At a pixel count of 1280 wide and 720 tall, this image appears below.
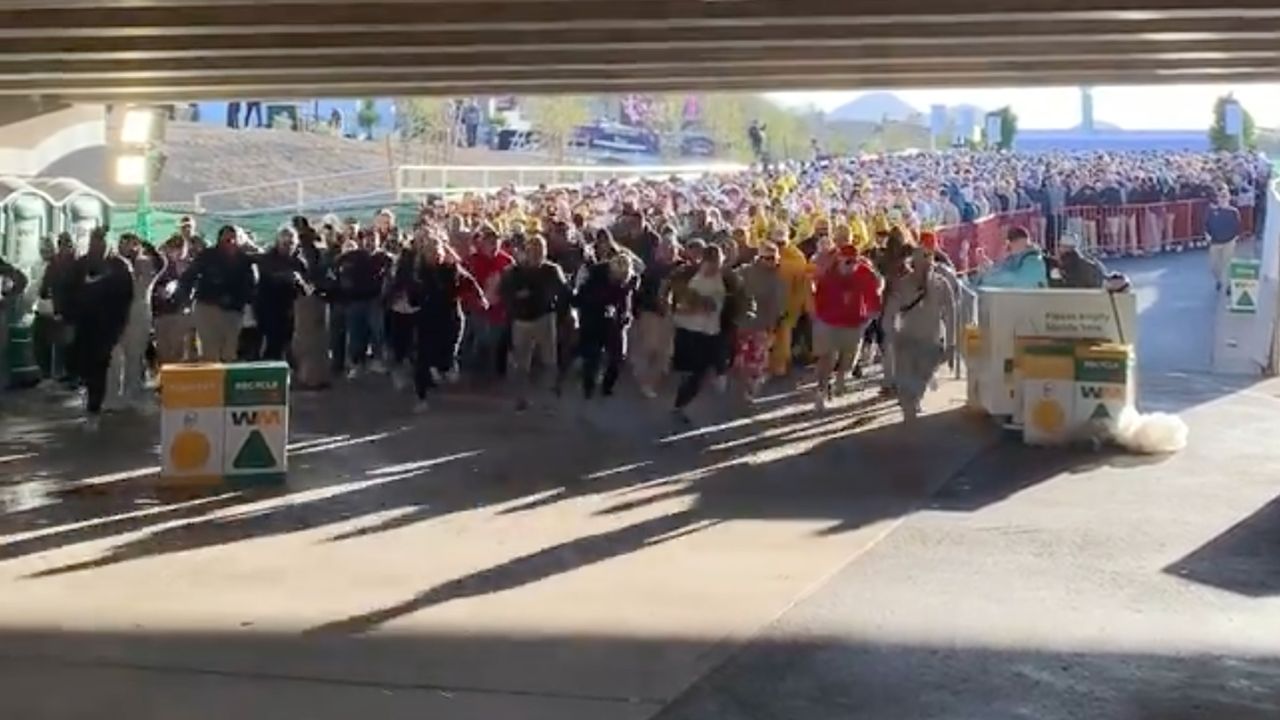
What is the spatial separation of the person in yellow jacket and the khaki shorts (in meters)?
1.26

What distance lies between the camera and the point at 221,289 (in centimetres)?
1627

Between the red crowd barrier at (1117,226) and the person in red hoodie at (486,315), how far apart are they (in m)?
12.6

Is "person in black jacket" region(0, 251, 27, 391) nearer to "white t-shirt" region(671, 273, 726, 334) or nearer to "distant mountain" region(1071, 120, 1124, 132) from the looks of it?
"white t-shirt" region(671, 273, 726, 334)

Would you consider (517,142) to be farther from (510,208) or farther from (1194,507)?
(1194,507)

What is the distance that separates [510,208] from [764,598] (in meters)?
17.5

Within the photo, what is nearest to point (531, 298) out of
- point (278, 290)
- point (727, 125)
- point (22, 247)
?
point (278, 290)

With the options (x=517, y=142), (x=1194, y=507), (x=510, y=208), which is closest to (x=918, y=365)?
(x=1194, y=507)

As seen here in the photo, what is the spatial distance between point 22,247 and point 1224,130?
41.4 metres

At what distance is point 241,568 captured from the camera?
9859mm

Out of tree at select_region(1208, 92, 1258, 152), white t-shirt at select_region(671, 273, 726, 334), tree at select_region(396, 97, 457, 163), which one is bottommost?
white t-shirt at select_region(671, 273, 726, 334)

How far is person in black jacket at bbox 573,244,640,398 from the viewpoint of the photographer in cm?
1689

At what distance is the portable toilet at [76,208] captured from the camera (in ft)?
68.0

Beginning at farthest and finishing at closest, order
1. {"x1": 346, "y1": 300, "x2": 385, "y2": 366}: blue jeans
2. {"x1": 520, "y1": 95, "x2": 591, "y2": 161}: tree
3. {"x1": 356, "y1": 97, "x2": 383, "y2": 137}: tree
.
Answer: {"x1": 520, "y1": 95, "x2": 591, "y2": 161}: tree, {"x1": 356, "y1": 97, "x2": 383, "y2": 137}: tree, {"x1": 346, "y1": 300, "x2": 385, "y2": 366}: blue jeans

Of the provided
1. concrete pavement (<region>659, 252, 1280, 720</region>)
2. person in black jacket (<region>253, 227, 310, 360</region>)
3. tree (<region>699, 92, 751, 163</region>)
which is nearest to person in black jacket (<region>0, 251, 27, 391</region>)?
person in black jacket (<region>253, 227, 310, 360</region>)
